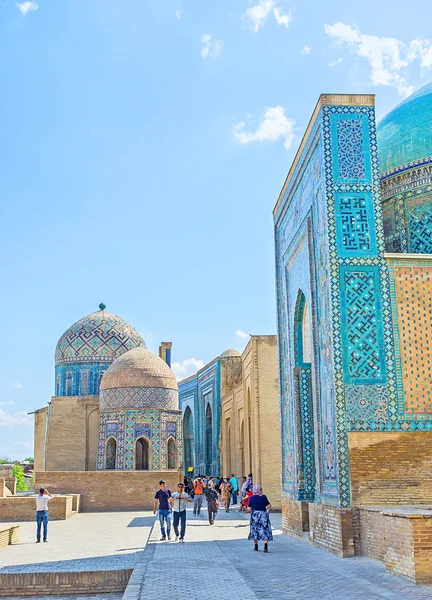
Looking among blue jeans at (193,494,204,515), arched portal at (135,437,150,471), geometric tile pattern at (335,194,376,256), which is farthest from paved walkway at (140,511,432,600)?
arched portal at (135,437,150,471)

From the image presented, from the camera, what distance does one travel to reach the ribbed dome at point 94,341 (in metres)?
27.5

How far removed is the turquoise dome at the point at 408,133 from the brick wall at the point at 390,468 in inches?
199

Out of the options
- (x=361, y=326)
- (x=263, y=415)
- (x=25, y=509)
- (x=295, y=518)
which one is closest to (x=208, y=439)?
(x=263, y=415)

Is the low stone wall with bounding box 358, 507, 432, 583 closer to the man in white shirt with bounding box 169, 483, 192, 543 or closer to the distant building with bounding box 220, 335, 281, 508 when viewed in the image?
the man in white shirt with bounding box 169, 483, 192, 543

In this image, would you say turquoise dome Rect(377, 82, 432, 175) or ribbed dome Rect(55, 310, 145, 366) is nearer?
turquoise dome Rect(377, 82, 432, 175)

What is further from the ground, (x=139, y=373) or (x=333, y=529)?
(x=139, y=373)

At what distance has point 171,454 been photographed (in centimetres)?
2316

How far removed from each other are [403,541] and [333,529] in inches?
83.7

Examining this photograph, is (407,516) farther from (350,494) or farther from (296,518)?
(296,518)

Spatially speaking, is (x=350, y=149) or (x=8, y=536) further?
(x=8, y=536)

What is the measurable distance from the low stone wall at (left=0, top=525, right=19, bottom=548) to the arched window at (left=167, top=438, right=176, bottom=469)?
39.0 feet

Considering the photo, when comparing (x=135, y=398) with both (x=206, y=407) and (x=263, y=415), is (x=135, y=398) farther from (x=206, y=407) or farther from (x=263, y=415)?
(x=263, y=415)

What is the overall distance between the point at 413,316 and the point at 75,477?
12.7m

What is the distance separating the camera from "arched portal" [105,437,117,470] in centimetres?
2261
